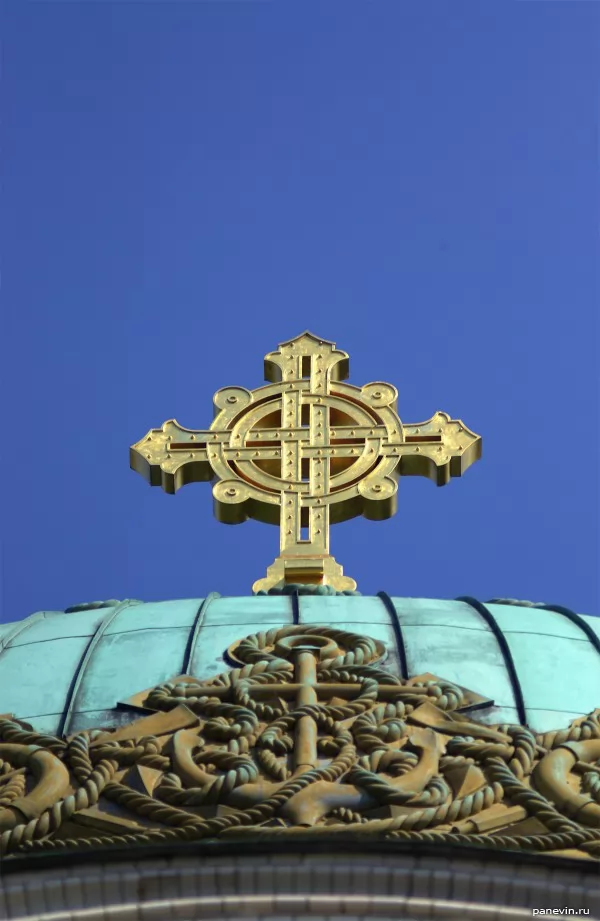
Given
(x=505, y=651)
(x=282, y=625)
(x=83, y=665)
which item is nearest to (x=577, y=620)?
(x=505, y=651)

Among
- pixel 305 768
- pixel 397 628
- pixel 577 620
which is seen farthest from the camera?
pixel 577 620

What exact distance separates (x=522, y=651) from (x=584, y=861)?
2.92m

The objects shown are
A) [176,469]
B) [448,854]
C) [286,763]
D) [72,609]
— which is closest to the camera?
[448,854]

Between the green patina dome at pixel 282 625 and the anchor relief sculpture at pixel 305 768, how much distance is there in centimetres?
28

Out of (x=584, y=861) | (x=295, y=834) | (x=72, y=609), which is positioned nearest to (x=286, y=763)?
(x=295, y=834)

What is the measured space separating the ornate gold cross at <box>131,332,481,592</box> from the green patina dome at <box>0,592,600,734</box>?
1.16 m

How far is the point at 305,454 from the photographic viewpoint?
19000 millimetres

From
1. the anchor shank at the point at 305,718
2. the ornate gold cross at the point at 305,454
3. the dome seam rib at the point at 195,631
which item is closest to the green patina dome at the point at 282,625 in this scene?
the dome seam rib at the point at 195,631

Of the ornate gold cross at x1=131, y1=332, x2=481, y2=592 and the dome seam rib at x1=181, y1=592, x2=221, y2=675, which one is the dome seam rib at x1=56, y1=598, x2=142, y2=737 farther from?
the ornate gold cross at x1=131, y1=332, x2=481, y2=592

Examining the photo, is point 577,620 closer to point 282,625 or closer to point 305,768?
point 282,625

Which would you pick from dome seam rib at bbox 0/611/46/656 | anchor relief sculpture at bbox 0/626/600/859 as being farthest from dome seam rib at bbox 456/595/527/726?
dome seam rib at bbox 0/611/46/656

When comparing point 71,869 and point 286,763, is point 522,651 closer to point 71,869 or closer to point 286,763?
point 286,763

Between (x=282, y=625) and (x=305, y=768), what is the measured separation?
2373 mm

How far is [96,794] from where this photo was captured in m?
14.2
